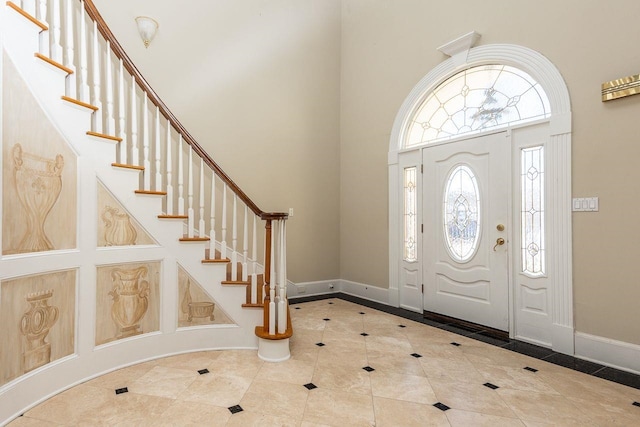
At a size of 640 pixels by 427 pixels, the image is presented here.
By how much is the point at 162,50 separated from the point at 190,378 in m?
3.51

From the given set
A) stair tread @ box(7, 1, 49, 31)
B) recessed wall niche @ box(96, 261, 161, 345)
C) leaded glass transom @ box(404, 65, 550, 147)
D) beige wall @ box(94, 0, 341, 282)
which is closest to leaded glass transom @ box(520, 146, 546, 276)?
leaded glass transom @ box(404, 65, 550, 147)

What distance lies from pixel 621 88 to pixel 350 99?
328 centimetres

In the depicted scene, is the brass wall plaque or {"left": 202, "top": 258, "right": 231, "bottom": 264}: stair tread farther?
{"left": 202, "top": 258, "right": 231, "bottom": 264}: stair tread

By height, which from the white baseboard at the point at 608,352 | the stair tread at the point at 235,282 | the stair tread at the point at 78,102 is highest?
the stair tread at the point at 78,102

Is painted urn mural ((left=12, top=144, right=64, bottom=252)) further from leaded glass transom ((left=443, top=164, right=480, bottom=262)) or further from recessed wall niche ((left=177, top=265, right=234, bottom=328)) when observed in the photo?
leaded glass transom ((left=443, top=164, right=480, bottom=262))

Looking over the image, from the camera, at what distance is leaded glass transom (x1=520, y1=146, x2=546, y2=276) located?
10.5 ft

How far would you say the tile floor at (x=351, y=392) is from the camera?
2.01 meters

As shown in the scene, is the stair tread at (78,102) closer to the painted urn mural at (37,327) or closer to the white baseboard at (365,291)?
the painted urn mural at (37,327)

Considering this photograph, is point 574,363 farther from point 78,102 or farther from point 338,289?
point 78,102

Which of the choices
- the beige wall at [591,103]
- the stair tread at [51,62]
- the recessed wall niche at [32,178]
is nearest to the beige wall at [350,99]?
the beige wall at [591,103]

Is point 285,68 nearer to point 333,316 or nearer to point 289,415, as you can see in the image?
point 333,316

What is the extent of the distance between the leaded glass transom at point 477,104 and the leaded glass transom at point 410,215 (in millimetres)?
424

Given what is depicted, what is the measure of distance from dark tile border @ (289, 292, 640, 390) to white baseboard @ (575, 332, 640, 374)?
2.0 inches

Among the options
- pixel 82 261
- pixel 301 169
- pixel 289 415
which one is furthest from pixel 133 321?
pixel 301 169
